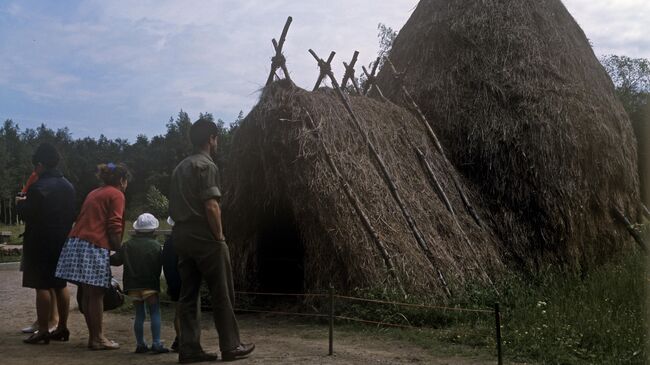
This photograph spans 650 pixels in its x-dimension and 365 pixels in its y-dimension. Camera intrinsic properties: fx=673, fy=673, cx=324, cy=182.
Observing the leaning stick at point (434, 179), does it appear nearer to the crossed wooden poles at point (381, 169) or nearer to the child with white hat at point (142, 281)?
the crossed wooden poles at point (381, 169)

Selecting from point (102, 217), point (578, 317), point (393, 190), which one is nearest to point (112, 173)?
point (102, 217)

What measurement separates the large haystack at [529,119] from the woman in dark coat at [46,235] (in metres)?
5.69

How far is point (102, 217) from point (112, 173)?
0.38 m

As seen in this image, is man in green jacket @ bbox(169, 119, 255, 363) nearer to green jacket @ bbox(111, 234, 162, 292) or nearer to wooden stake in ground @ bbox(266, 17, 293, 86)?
green jacket @ bbox(111, 234, 162, 292)

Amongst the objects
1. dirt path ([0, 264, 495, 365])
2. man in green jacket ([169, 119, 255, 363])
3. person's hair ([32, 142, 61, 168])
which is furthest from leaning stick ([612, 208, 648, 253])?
person's hair ([32, 142, 61, 168])

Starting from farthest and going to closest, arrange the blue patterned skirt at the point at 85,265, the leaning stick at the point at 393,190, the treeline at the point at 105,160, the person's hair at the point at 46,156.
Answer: the treeline at the point at 105,160, the leaning stick at the point at 393,190, the person's hair at the point at 46,156, the blue patterned skirt at the point at 85,265

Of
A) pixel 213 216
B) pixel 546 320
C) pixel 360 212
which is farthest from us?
pixel 360 212

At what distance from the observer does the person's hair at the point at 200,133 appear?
5199mm

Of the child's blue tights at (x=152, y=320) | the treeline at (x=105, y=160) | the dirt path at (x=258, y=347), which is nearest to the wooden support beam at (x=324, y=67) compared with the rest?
the dirt path at (x=258, y=347)

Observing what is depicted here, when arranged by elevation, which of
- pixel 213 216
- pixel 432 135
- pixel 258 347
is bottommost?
pixel 258 347

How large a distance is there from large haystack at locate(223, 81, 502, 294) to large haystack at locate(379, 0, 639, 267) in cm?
73

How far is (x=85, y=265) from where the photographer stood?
17.7 feet

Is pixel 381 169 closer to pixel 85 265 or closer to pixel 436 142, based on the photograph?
pixel 436 142

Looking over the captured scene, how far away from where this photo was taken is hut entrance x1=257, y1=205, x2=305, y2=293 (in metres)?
8.66
